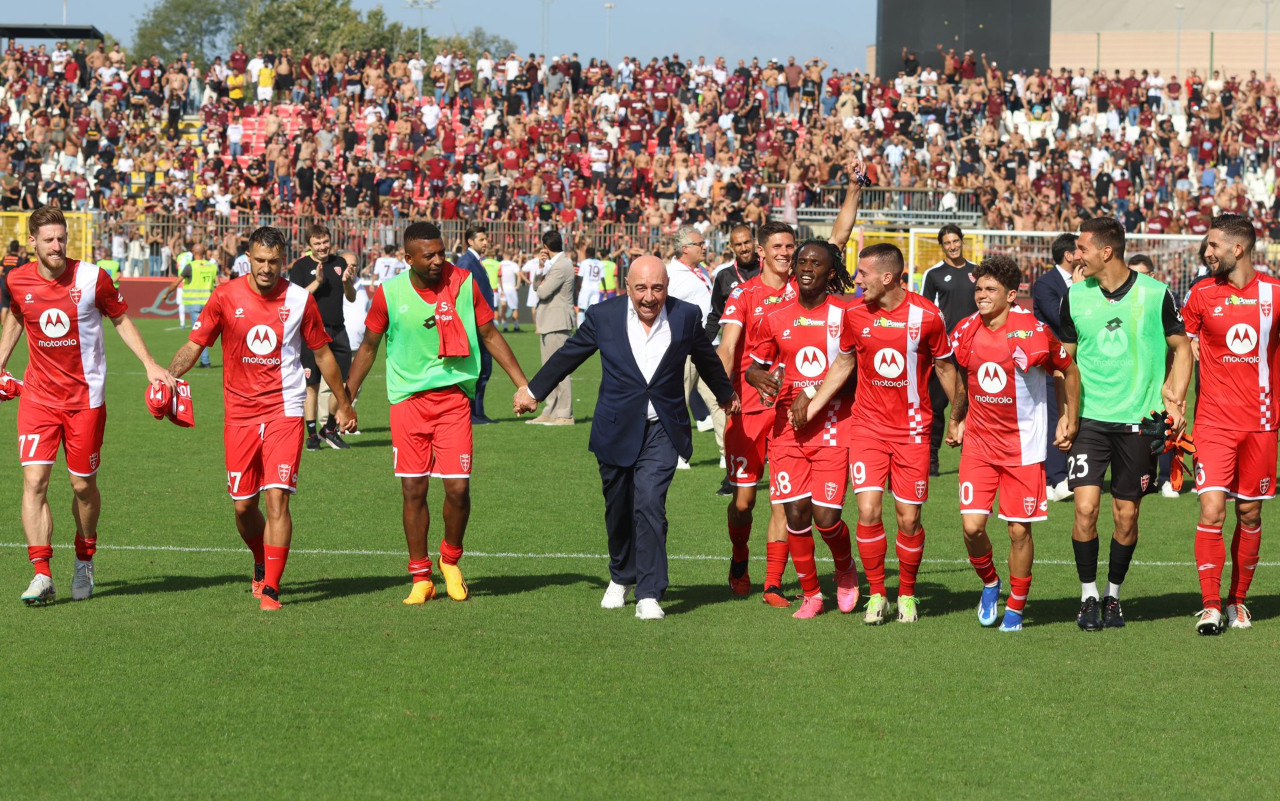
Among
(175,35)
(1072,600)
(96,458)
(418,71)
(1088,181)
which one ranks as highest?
(175,35)

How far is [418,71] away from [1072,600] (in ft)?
129

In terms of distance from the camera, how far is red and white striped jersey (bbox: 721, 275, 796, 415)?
8875 millimetres

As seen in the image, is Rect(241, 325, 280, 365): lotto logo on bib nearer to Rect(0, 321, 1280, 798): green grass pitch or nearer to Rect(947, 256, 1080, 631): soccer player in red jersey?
Rect(0, 321, 1280, 798): green grass pitch

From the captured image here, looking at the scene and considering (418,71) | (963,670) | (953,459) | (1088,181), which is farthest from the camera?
(418,71)

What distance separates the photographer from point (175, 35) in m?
97.2

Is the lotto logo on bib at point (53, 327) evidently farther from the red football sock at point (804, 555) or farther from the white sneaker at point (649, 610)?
the red football sock at point (804, 555)

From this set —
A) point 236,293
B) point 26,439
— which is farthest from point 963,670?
point 26,439

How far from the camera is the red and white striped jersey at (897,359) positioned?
7984 mm

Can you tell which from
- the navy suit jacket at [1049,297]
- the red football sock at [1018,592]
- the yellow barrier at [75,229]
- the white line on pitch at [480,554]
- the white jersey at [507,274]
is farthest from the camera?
the yellow barrier at [75,229]

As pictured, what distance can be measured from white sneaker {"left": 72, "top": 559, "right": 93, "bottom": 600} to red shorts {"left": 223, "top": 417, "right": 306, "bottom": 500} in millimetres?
992

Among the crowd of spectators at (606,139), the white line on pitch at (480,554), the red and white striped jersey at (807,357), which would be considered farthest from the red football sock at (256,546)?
the crowd of spectators at (606,139)

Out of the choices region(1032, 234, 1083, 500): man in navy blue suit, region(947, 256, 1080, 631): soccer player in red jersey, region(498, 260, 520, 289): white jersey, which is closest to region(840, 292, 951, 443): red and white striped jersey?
region(947, 256, 1080, 631): soccer player in red jersey

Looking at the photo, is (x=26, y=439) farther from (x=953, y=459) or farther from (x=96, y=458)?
(x=953, y=459)

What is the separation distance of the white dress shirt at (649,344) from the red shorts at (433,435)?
3.56ft
